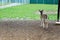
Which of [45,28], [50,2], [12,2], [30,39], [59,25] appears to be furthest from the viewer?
[12,2]

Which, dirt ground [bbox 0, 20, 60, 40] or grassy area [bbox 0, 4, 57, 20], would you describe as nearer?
dirt ground [bbox 0, 20, 60, 40]

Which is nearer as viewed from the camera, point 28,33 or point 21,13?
point 28,33

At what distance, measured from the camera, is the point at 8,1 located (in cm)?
2205

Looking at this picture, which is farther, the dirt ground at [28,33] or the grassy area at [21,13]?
the grassy area at [21,13]

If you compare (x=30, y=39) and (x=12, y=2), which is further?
(x=12, y=2)

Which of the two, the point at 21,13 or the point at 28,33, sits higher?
the point at 28,33

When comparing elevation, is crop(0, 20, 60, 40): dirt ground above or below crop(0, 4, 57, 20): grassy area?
above

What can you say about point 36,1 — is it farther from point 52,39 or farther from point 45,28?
point 52,39

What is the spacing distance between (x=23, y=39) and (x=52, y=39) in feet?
2.93

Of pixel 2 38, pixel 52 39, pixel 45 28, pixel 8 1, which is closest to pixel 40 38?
pixel 52 39

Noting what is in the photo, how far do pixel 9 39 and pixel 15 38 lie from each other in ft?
0.76

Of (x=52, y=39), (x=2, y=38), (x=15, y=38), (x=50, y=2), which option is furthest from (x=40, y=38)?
(x=50, y=2)

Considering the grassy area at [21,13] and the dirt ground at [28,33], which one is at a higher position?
the dirt ground at [28,33]

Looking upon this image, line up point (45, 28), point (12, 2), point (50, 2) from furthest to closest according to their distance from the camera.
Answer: point (12, 2), point (50, 2), point (45, 28)
